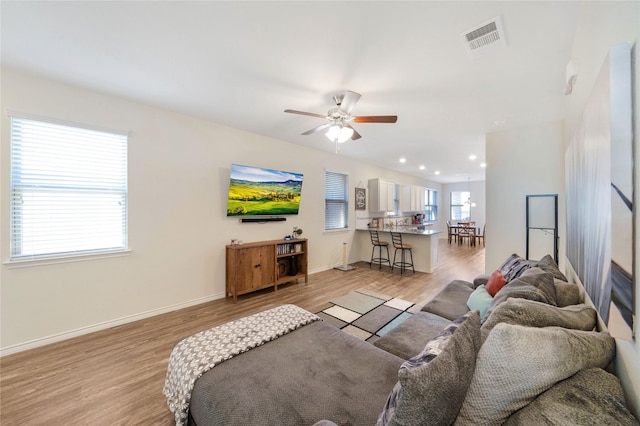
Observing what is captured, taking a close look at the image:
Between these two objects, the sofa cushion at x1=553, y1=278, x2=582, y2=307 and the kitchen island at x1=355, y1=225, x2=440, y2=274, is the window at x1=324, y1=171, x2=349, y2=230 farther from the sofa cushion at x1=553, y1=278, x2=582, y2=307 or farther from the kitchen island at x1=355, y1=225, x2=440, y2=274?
the sofa cushion at x1=553, y1=278, x2=582, y2=307

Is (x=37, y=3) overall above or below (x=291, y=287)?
above

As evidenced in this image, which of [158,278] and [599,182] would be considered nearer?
[599,182]

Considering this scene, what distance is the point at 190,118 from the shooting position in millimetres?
3385

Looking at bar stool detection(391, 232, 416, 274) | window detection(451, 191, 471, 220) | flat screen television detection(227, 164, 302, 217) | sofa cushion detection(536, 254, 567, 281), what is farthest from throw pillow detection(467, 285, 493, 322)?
window detection(451, 191, 471, 220)

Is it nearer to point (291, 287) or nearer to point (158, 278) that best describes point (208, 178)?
point (158, 278)

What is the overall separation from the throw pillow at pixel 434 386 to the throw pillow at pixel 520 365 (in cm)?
4

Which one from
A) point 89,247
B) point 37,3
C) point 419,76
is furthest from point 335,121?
point 89,247

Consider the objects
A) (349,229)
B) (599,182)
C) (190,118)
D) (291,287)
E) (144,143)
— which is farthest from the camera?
(349,229)

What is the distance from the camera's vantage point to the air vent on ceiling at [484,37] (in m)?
1.69

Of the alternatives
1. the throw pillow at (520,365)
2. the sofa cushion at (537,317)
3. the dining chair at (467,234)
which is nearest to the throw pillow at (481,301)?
the sofa cushion at (537,317)

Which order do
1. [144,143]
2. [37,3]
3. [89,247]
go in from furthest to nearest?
[144,143] → [89,247] → [37,3]

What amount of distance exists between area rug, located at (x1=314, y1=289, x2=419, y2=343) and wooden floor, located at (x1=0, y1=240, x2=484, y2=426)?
0.29m

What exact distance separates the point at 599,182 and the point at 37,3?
130 inches

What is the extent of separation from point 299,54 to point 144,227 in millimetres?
2803
